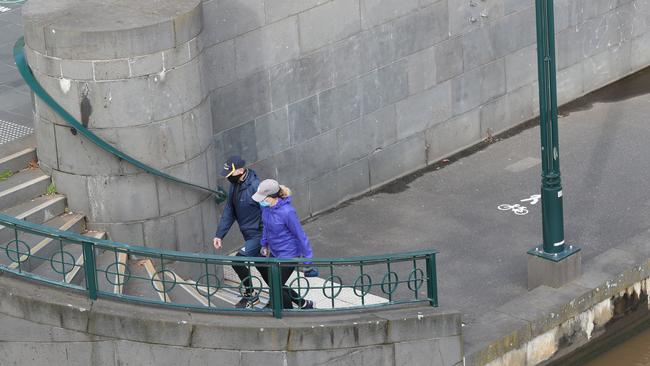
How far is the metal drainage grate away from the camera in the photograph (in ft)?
52.4

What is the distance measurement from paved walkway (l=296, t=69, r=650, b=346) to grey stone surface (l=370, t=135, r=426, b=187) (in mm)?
160

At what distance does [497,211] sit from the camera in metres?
17.6

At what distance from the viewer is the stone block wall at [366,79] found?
648 inches

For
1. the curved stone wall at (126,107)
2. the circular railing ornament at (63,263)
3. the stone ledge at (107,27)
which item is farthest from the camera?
the curved stone wall at (126,107)

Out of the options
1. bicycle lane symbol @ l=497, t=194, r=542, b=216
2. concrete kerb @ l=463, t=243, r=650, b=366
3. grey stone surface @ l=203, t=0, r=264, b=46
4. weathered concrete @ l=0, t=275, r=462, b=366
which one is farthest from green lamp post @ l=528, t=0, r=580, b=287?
grey stone surface @ l=203, t=0, r=264, b=46

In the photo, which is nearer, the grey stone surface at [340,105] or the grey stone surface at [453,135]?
the grey stone surface at [340,105]

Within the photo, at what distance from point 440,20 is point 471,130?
68.9 inches

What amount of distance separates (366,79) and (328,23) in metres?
1.01

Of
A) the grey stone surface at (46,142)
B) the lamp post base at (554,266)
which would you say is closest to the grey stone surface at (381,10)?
the lamp post base at (554,266)

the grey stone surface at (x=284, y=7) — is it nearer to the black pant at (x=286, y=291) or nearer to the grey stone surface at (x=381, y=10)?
the grey stone surface at (x=381, y=10)

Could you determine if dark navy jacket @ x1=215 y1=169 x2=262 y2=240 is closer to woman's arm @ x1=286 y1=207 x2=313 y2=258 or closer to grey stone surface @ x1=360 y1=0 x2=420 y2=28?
woman's arm @ x1=286 y1=207 x2=313 y2=258

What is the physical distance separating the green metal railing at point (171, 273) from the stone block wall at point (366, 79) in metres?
2.01

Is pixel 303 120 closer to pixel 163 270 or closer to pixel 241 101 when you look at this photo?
pixel 241 101

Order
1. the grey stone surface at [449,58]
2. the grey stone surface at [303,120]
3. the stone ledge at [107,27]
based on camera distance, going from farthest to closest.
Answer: the grey stone surface at [449,58]
the grey stone surface at [303,120]
the stone ledge at [107,27]
